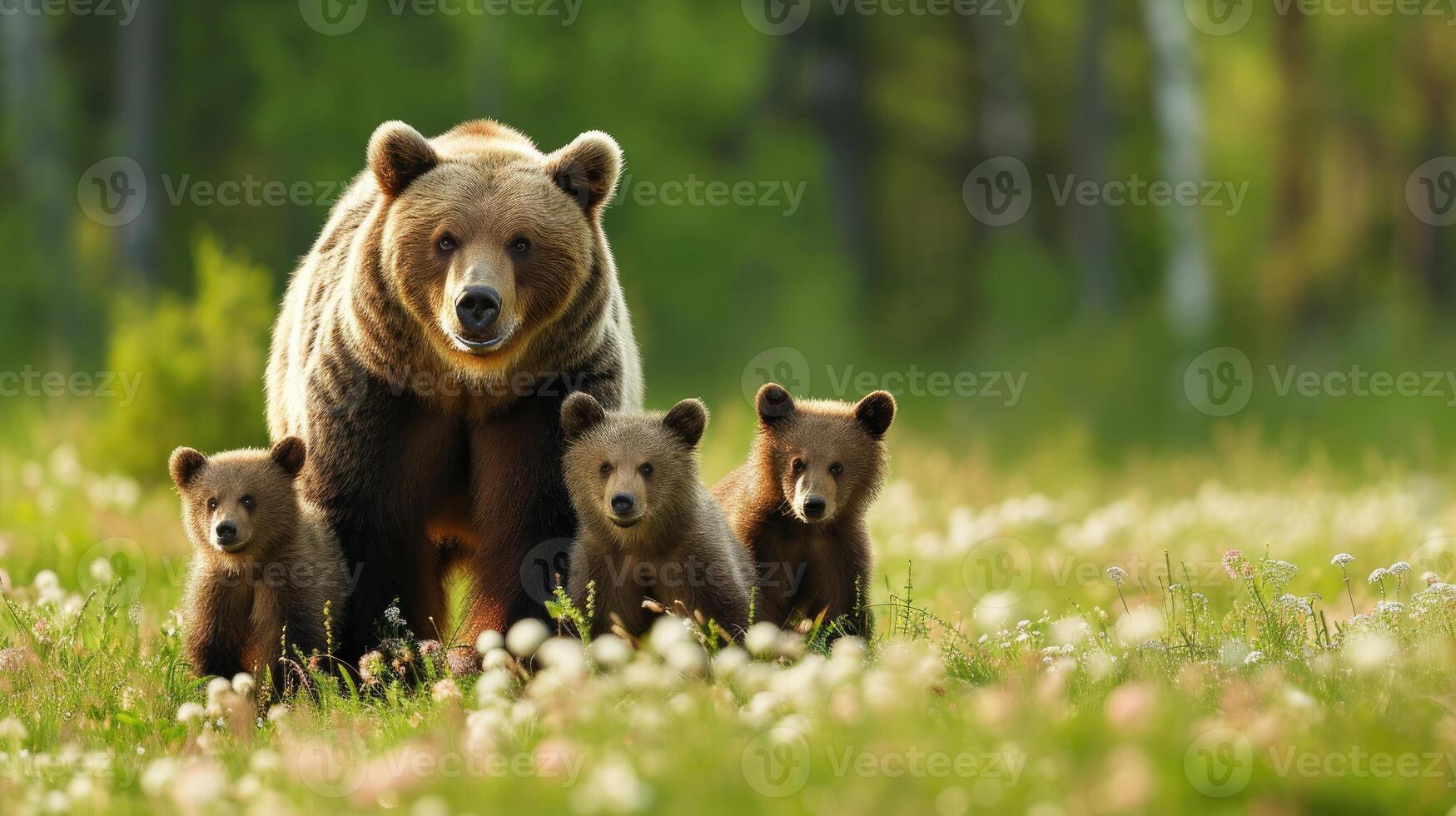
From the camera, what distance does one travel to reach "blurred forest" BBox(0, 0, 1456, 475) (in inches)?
751

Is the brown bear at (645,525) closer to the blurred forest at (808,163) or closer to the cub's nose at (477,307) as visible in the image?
the cub's nose at (477,307)

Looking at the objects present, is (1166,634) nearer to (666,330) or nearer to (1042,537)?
(1042,537)

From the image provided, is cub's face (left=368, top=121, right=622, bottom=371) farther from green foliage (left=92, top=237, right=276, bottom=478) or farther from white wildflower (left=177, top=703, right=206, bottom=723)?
green foliage (left=92, top=237, right=276, bottom=478)

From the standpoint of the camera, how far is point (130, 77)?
2066 centimetres

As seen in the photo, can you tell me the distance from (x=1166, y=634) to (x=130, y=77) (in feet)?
60.5
